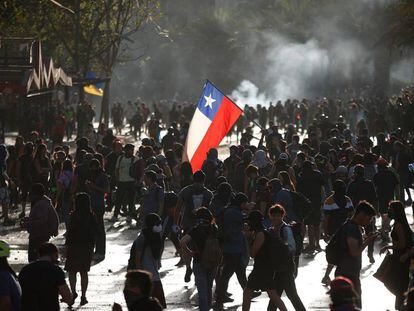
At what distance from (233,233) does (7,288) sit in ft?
16.3

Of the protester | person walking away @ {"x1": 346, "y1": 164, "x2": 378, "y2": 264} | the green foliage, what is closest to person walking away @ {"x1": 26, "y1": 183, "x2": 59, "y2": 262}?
the protester

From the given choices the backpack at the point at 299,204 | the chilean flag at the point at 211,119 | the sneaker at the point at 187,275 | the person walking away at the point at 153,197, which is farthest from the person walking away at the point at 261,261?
the chilean flag at the point at 211,119

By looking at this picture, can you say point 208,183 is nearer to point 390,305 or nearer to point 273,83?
point 390,305

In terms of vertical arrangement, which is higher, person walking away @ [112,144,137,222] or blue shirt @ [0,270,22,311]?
person walking away @ [112,144,137,222]

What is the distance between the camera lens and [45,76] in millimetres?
36656

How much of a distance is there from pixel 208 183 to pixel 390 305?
7.18m

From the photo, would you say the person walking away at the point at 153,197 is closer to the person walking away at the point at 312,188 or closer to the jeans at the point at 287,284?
the person walking away at the point at 312,188

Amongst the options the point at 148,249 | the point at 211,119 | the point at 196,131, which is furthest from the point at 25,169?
the point at 148,249

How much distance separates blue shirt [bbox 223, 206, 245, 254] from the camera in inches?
573

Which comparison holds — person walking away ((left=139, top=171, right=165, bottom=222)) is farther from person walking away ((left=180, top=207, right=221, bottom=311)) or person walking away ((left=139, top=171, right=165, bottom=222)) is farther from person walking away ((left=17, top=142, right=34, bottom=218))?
person walking away ((left=17, top=142, right=34, bottom=218))

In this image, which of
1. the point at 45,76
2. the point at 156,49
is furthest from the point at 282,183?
the point at 156,49

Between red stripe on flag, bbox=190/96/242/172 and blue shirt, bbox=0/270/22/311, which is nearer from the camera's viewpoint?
blue shirt, bbox=0/270/22/311

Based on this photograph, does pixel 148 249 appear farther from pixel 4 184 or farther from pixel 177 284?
pixel 4 184

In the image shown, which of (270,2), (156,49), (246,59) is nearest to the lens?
(246,59)
